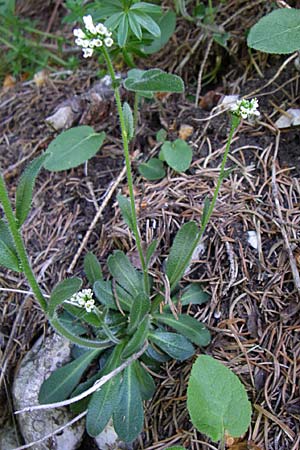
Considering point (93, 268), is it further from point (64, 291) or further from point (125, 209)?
point (64, 291)

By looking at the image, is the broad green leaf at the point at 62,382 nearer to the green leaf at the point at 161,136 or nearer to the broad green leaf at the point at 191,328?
the broad green leaf at the point at 191,328

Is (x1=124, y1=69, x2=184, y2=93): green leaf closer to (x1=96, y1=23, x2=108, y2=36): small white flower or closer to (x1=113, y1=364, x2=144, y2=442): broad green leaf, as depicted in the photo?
(x1=96, y1=23, x2=108, y2=36): small white flower

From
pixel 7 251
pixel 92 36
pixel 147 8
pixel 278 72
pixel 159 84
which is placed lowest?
pixel 278 72

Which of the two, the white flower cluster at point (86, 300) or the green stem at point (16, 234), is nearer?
the green stem at point (16, 234)

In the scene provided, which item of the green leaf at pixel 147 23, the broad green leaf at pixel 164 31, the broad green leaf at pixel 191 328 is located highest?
the green leaf at pixel 147 23

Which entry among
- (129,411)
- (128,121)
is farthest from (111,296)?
(128,121)

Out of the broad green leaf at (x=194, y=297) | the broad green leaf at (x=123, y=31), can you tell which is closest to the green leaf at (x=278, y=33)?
the broad green leaf at (x=123, y=31)
